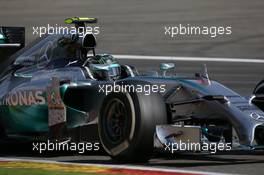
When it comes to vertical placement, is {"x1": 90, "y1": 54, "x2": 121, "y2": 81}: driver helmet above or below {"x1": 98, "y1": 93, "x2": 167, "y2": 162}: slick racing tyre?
above

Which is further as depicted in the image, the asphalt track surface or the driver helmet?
the asphalt track surface

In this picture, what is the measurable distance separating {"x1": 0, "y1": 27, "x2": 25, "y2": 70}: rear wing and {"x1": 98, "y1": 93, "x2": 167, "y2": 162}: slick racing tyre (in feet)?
8.33

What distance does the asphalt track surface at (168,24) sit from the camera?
17.3 metres

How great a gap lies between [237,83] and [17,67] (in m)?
6.17

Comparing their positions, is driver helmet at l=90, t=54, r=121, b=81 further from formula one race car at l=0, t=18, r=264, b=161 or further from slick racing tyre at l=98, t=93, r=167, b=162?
slick racing tyre at l=98, t=93, r=167, b=162

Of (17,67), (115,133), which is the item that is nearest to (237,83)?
(17,67)

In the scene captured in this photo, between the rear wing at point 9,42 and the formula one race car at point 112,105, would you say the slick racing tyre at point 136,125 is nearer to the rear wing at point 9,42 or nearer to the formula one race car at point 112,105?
the formula one race car at point 112,105

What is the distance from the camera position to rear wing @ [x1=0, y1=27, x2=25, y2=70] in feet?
36.4

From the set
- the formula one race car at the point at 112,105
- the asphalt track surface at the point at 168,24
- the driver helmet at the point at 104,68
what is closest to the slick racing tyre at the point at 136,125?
the formula one race car at the point at 112,105

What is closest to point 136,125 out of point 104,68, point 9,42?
point 104,68

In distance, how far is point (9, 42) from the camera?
11352 millimetres

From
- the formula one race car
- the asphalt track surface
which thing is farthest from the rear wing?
the asphalt track surface

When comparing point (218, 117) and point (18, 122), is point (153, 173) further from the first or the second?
point (18, 122)

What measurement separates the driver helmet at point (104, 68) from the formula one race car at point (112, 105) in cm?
1
